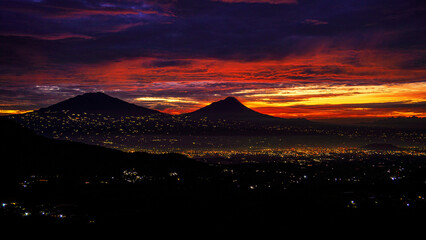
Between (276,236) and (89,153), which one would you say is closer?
(276,236)

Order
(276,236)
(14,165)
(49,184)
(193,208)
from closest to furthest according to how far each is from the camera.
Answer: (276,236)
(193,208)
(49,184)
(14,165)

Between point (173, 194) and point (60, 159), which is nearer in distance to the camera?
point (173, 194)

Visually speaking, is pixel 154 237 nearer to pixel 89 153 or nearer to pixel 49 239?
pixel 49 239

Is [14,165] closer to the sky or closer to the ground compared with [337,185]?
closer to the sky

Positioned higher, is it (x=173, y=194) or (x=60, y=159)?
(x=60, y=159)

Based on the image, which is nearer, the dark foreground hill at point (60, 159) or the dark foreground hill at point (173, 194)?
the dark foreground hill at point (173, 194)

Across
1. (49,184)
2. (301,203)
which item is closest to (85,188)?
(49,184)

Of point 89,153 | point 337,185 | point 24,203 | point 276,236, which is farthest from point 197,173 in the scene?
point 276,236

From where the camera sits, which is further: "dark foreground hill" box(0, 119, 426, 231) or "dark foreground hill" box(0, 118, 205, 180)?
"dark foreground hill" box(0, 118, 205, 180)

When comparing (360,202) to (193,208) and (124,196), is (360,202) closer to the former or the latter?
(193,208)

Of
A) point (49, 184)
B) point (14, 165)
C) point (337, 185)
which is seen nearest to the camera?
point (49, 184)
